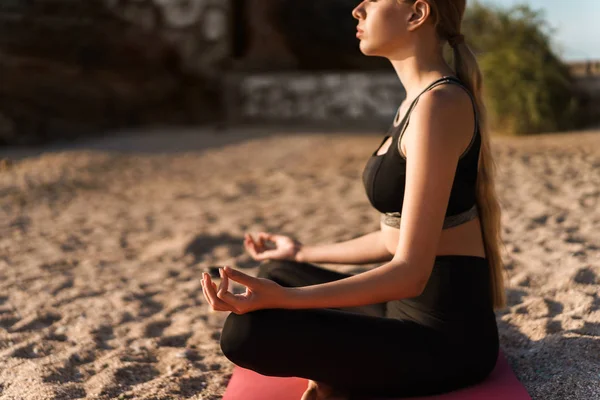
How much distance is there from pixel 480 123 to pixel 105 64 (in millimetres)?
7159

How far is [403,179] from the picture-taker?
5.60 feet

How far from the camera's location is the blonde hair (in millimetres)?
1725

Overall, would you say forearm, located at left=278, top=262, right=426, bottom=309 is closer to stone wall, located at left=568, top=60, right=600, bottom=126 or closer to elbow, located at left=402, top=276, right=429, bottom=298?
elbow, located at left=402, top=276, right=429, bottom=298

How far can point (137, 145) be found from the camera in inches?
280

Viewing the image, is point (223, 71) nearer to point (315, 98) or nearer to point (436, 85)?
point (315, 98)

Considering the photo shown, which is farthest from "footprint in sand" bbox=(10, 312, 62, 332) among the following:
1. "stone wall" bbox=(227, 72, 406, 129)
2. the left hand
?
"stone wall" bbox=(227, 72, 406, 129)

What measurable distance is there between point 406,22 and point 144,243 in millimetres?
2585

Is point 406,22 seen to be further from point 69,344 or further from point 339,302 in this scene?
point 69,344

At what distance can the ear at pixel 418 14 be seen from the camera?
65.8 inches

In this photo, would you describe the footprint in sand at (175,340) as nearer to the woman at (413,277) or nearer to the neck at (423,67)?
the woman at (413,277)

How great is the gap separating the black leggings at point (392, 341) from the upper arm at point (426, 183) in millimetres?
174

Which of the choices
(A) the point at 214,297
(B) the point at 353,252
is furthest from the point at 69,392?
(B) the point at 353,252

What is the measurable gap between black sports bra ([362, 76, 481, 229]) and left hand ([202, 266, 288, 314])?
39cm

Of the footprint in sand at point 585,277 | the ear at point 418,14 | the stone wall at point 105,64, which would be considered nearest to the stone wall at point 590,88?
the footprint in sand at point 585,277
